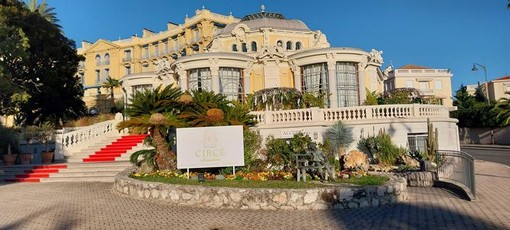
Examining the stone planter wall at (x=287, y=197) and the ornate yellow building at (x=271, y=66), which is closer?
the stone planter wall at (x=287, y=197)

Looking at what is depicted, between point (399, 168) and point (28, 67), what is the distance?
30.0 meters

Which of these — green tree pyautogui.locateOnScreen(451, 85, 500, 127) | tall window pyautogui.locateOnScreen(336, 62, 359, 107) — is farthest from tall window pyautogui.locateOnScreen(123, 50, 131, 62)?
tall window pyautogui.locateOnScreen(336, 62, 359, 107)

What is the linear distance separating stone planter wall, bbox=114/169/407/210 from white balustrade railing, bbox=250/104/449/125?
7.97 m

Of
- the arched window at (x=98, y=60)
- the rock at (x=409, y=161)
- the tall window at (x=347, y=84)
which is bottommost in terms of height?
the rock at (x=409, y=161)

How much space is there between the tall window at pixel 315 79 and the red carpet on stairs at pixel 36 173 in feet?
51.5

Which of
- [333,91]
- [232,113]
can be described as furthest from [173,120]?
[333,91]

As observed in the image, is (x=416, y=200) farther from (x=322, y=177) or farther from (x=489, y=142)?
(x=489, y=142)

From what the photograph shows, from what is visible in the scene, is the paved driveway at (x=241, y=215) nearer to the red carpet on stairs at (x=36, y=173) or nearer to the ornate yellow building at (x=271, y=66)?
the red carpet on stairs at (x=36, y=173)

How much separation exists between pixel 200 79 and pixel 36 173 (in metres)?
Answer: 11.9

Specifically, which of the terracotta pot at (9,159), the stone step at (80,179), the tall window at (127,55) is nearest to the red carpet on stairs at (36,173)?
the stone step at (80,179)

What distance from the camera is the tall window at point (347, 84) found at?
26109 mm

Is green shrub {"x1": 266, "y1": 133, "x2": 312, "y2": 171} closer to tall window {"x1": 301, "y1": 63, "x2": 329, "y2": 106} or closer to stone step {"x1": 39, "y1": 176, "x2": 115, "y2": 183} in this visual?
stone step {"x1": 39, "y1": 176, "x2": 115, "y2": 183}

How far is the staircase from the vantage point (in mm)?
16500

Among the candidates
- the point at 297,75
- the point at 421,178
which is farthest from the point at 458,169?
the point at 297,75
